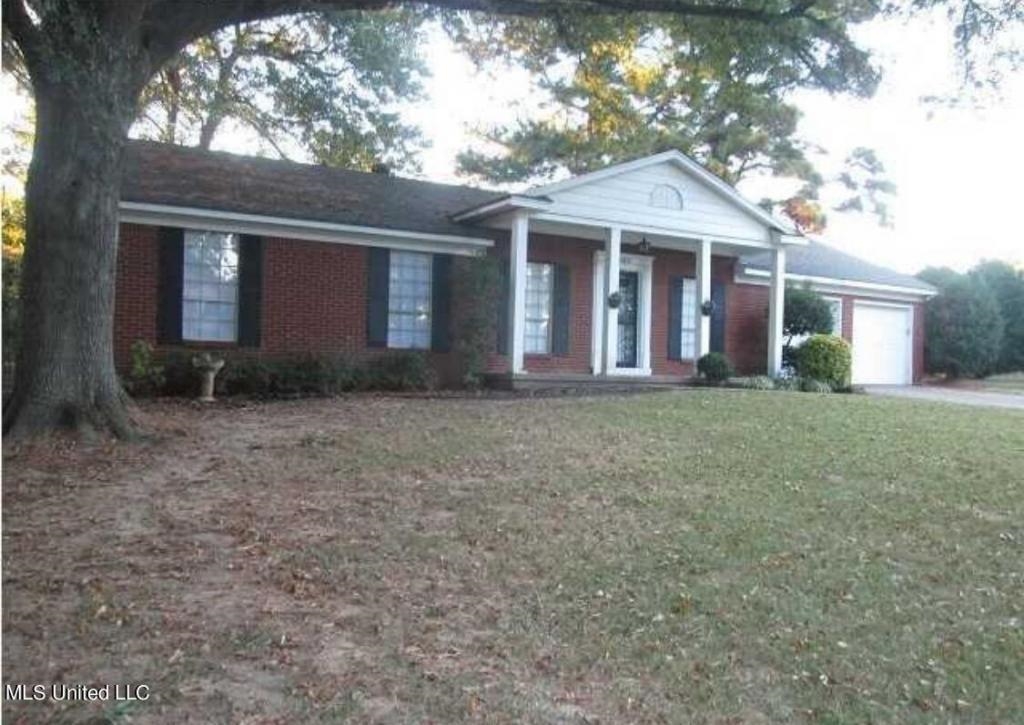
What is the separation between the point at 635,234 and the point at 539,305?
2.34 meters

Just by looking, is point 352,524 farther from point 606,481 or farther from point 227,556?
point 606,481

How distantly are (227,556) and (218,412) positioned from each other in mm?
6141

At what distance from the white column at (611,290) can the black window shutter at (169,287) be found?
737 centimetres

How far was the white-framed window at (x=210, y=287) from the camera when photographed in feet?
46.8

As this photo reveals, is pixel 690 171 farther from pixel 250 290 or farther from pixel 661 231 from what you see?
pixel 250 290

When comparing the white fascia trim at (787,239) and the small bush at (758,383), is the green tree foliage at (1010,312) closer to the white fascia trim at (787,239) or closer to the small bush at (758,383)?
the white fascia trim at (787,239)

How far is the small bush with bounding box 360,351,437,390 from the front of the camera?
588 inches

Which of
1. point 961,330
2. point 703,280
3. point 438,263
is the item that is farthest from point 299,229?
point 961,330

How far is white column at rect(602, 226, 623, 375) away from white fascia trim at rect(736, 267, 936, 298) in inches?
195

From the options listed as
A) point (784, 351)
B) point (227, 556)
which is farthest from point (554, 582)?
point (784, 351)

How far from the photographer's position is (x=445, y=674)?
13.6ft

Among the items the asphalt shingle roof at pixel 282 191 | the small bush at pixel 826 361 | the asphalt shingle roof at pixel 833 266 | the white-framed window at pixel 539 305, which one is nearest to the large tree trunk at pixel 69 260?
the asphalt shingle roof at pixel 282 191

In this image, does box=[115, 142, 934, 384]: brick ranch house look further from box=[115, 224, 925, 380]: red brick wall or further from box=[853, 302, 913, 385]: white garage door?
box=[853, 302, 913, 385]: white garage door

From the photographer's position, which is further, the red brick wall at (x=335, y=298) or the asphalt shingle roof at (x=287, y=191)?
the asphalt shingle roof at (x=287, y=191)
